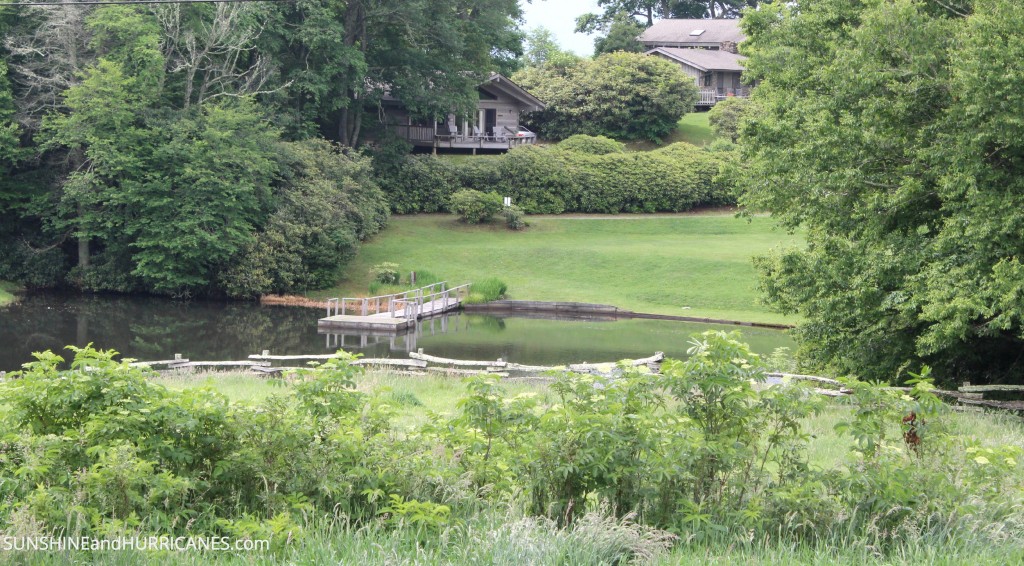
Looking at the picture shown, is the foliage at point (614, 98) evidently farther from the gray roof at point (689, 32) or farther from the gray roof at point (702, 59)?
the gray roof at point (689, 32)

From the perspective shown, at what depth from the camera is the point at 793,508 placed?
20.0 feet

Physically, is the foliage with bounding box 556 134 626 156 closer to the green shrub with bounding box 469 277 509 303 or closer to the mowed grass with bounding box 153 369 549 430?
the green shrub with bounding box 469 277 509 303

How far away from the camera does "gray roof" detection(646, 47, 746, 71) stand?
7600 centimetres

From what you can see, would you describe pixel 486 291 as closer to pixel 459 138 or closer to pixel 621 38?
pixel 459 138

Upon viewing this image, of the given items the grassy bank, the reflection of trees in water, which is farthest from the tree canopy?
the grassy bank

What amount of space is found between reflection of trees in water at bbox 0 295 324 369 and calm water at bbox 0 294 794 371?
0.10 feet

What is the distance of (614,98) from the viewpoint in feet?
202

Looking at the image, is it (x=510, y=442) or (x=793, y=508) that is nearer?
(x=793, y=508)

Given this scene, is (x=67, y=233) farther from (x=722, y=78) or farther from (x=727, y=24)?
(x=727, y=24)

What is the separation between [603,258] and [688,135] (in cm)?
2571

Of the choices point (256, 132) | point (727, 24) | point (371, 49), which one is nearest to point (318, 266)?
point (256, 132)

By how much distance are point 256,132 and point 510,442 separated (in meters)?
34.2

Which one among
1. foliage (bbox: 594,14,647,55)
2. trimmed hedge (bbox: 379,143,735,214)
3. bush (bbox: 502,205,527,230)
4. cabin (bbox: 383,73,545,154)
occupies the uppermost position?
foliage (bbox: 594,14,647,55)

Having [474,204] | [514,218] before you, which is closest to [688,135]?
[514,218]
